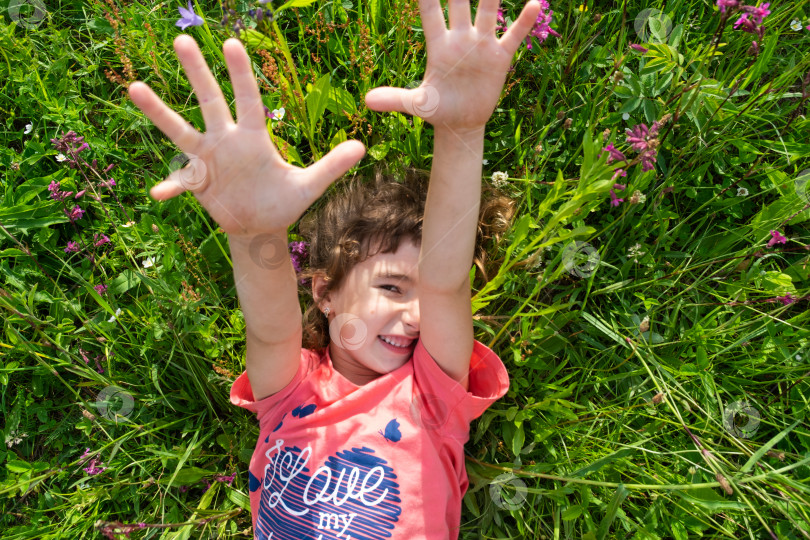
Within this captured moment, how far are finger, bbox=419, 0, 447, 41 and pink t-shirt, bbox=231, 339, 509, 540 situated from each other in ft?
3.68

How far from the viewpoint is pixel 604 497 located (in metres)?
2.40

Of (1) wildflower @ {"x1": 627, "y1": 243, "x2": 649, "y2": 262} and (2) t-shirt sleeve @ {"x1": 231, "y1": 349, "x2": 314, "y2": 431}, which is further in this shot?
(1) wildflower @ {"x1": 627, "y1": 243, "x2": 649, "y2": 262}

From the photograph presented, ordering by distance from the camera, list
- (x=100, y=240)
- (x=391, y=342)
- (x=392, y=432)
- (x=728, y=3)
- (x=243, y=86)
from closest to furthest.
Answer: (x=243, y=86), (x=728, y=3), (x=392, y=432), (x=391, y=342), (x=100, y=240)

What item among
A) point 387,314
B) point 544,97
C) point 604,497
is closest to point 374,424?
point 387,314

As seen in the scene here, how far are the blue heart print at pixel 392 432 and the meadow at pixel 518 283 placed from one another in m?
0.51

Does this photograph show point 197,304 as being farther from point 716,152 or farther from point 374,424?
point 716,152

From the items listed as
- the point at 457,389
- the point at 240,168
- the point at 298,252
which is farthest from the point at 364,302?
the point at 240,168

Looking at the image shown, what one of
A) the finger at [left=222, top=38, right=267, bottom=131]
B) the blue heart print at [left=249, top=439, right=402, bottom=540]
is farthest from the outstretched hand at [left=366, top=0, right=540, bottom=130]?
the blue heart print at [left=249, top=439, right=402, bottom=540]

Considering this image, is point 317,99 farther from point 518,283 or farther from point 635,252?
point 635,252

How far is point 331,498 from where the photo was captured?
2.03m

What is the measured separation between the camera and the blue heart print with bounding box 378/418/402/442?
212 cm

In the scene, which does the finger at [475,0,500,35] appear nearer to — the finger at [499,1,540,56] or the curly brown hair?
the finger at [499,1,540,56]

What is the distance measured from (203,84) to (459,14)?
0.70 metres

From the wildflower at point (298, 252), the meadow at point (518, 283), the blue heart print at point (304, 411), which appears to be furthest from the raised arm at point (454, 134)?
the wildflower at point (298, 252)
